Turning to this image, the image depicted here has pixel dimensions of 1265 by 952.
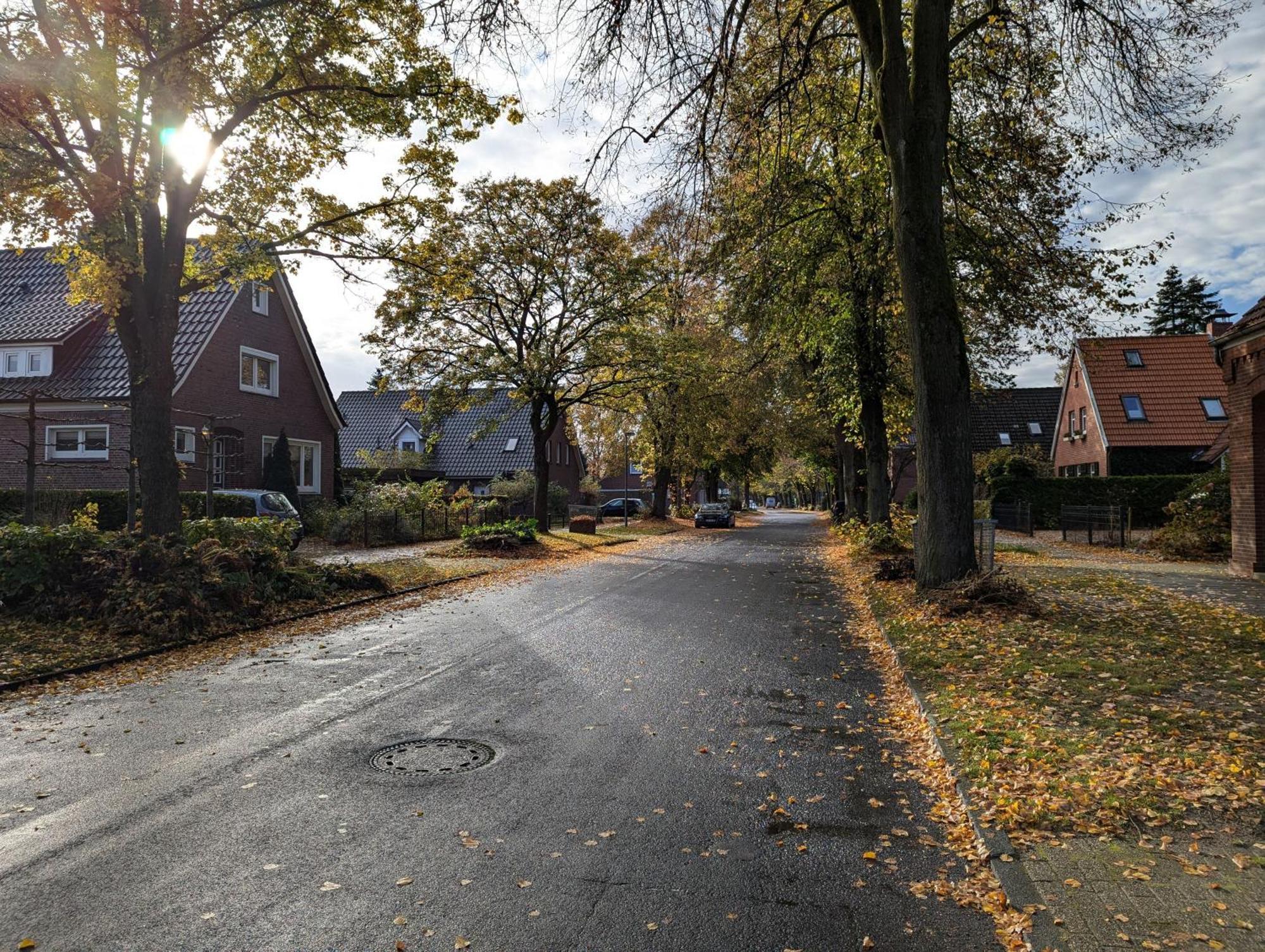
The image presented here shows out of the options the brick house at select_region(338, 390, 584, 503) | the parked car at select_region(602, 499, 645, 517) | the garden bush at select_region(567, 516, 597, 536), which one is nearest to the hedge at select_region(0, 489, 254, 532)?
the garden bush at select_region(567, 516, 597, 536)

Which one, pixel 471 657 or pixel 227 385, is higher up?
pixel 227 385

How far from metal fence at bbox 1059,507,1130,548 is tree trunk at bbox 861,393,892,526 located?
6.87 m

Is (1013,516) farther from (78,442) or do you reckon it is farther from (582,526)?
(78,442)

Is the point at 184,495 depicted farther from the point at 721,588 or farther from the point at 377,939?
the point at 377,939

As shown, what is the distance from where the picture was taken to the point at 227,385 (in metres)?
27.0

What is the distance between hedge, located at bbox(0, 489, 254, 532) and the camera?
19266 mm

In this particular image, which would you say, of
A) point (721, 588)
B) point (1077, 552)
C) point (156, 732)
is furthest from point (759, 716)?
point (1077, 552)

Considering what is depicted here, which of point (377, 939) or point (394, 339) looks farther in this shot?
point (394, 339)

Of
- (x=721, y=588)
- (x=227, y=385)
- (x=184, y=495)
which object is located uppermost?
(x=227, y=385)

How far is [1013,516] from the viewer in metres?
32.7

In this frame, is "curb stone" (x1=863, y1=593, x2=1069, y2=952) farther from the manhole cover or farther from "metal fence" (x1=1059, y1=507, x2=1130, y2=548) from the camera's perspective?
"metal fence" (x1=1059, y1=507, x2=1130, y2=548)

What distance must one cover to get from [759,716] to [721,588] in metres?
9.09

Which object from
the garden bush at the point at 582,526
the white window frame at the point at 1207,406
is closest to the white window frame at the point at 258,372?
the garden bush at the point at 582,526

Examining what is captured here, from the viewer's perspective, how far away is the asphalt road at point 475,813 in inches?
132
